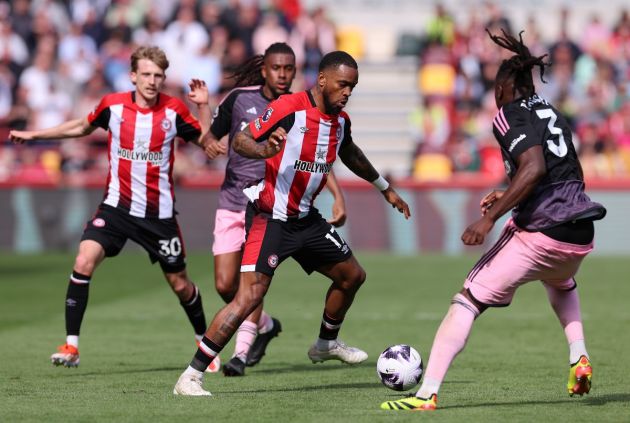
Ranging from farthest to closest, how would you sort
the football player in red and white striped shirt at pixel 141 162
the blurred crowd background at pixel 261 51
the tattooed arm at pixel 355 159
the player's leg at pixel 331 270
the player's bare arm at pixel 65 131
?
the blurred crowd background at pixel 261 51 < the player's bare arm at pixel 65 131 < the football player in red and white striped shirt at pixel 141 162 < the tattooed arm at pixel 355 159 < the player's leg at pixel 331 270

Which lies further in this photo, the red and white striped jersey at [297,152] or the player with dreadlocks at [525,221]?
the red and white striped jersey at [297,152]

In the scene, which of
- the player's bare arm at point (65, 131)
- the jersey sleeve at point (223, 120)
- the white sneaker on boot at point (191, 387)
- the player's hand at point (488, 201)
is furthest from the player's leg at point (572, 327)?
the player's bare arm at point (65, 131)

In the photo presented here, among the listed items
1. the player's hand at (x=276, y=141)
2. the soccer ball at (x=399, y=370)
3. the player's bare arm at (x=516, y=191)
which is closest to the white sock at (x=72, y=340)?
the soccer ball at (x=399, y=370)

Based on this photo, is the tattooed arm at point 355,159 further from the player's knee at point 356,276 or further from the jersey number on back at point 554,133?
the jersey number on back at point 554,133

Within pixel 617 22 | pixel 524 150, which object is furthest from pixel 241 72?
pixel 617 22

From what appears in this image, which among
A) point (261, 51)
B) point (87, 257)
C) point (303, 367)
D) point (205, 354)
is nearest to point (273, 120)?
point (205, 354)

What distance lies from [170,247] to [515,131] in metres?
3.50

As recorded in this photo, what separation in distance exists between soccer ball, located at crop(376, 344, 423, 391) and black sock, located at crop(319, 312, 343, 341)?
1.10 metres

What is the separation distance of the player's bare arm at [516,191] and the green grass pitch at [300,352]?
42.5 inches

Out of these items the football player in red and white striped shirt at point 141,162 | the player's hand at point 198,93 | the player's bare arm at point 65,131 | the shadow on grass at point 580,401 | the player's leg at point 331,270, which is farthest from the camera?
the player's bare arm at point 65,131

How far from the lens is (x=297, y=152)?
331 inches

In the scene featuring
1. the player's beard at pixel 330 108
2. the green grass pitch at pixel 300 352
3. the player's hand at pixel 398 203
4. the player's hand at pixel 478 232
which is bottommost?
the green grass pitch at pixel 300 352

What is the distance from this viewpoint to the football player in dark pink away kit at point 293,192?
8.16m

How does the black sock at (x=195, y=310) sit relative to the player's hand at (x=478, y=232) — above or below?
below
